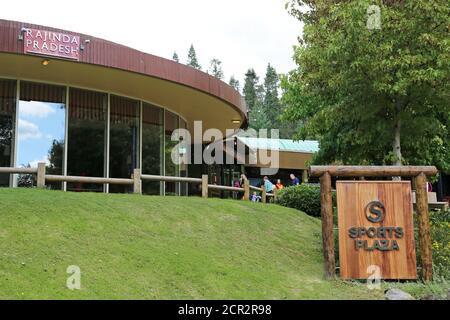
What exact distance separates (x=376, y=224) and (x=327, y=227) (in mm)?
802

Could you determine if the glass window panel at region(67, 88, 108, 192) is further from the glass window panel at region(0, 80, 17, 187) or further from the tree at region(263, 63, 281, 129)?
the tree at region(263, 63, 281, 129)

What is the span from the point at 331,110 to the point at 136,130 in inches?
247

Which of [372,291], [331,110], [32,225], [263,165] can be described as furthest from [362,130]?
[263,165]

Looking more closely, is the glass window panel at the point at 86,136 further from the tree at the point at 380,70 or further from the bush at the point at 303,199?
the bush at the point at 303,199

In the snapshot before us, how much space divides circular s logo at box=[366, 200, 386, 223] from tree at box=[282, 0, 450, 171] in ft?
9.88

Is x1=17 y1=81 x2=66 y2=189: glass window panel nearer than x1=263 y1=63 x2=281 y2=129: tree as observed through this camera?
Yes

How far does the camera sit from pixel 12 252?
730 cm

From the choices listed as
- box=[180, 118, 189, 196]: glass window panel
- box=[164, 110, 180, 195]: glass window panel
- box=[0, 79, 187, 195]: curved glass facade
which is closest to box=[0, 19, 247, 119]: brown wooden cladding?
box=[0, 79, 187, 195]: curved glass facade

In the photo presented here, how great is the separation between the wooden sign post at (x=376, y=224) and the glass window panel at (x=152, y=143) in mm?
8060

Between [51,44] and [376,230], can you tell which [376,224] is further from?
[51,44]

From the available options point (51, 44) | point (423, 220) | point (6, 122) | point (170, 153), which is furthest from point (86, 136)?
point (423, 220)

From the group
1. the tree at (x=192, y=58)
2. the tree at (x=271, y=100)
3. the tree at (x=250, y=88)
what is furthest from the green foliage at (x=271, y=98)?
the tree at (x=192, y=58)

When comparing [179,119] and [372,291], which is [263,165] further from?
→ [372,291]

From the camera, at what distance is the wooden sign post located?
840 cm
